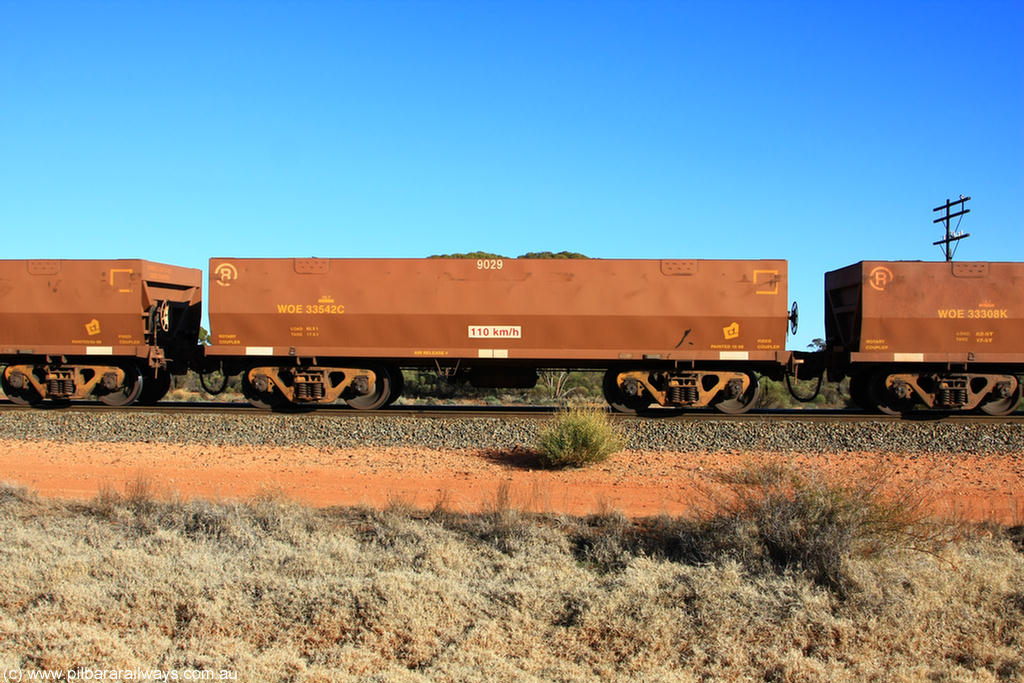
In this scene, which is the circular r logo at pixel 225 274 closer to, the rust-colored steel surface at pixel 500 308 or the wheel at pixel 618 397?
the rust-colored steel surface at pixel 500 308

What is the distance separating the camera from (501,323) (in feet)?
50.1

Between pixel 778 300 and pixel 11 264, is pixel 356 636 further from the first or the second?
pixel 11 264

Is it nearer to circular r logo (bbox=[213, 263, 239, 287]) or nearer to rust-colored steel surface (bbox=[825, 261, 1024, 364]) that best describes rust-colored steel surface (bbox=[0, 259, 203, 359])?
circular r logo (bbox=[213, 263, 239, 287])

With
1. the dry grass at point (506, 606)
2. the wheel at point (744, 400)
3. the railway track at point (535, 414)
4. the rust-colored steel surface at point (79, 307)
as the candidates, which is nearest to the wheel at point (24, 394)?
the railway track at point (535, 414)

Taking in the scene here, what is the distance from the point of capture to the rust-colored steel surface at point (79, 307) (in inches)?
619

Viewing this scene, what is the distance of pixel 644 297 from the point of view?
15086mm

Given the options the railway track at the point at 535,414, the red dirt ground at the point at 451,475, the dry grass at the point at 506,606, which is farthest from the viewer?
the railway track at the point at 535,414

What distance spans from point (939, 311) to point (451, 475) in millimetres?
10456

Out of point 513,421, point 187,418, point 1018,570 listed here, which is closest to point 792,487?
point 1018,570

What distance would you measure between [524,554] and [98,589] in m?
3.28

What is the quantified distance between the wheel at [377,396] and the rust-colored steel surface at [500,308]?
0.65 meters

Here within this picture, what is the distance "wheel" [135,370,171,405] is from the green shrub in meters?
10.1

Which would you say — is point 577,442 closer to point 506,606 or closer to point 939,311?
point 506,606

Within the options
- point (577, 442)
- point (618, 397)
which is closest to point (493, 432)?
A: point (577, 442)
